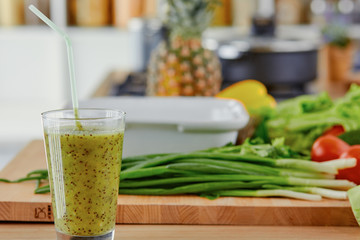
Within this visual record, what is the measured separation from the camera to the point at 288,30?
462 cm

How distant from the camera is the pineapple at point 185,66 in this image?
2072 millimetres

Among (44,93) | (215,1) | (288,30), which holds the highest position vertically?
(215,1)

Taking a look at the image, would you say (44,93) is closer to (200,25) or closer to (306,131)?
(200,25)

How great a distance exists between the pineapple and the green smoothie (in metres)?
1.16

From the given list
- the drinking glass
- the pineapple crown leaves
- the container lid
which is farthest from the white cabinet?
the drinking glass

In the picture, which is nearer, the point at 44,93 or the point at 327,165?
the point at 327,165

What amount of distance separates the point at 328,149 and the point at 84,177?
1.81ft

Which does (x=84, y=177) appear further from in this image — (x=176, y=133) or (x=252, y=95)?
(x=252, y=95)

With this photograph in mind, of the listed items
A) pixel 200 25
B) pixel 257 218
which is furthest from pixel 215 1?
pixel 257 218

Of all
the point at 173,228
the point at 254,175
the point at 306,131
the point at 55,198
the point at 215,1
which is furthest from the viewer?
the point at 215,1

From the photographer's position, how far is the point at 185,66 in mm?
2074

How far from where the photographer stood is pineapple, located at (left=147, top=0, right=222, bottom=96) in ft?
6.80

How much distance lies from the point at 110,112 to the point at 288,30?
382cm

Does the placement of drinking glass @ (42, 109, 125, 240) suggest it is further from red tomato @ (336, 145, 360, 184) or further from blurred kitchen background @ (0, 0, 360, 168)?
blurred kitchen background @ (0, 0, 360, 168)
